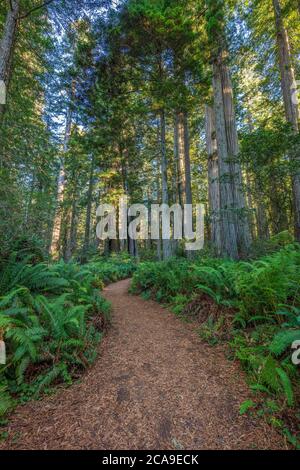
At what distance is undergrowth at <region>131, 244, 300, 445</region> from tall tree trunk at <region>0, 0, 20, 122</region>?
6.25 meters

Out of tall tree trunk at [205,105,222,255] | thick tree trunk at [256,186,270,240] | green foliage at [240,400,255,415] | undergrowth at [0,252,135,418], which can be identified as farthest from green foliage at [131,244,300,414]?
tall tree trunk at [205,105,222,255]

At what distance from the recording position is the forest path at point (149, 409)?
1837 mm

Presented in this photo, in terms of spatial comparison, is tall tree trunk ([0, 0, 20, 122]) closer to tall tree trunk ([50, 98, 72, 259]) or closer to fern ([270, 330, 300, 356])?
tall tree trunk ([50, 98, 72, 259])

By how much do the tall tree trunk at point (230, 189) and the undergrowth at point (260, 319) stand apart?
4.91 ft

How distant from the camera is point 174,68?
8961 millimetres

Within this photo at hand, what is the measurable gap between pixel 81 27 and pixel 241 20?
546 centimetres

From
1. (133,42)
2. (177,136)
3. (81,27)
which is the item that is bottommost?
(177,136)

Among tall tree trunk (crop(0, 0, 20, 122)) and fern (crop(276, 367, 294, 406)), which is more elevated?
tall tree trunk (crop(0, 0, 20, 122))

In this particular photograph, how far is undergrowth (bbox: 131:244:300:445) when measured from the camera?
210 cm

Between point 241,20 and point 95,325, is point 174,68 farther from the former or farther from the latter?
point 95,325

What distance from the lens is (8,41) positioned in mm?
5012

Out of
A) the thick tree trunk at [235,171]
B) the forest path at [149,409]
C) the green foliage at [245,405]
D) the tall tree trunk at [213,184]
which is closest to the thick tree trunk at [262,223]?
the thick tree trunk at [235,171]
